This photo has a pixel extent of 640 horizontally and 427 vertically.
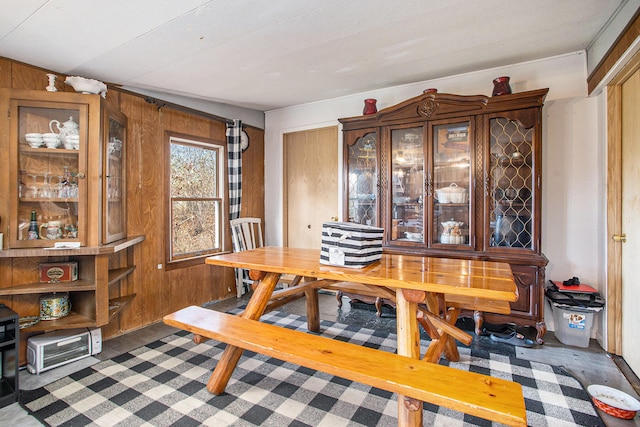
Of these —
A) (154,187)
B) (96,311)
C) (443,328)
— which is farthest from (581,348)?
(154,187)

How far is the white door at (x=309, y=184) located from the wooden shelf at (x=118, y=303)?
6.62 feet

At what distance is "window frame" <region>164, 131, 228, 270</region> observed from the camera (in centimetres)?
334

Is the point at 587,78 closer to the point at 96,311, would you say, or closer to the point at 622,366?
the point at 622,366

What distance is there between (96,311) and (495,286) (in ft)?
8.70

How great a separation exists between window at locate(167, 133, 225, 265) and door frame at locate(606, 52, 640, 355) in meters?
3.70

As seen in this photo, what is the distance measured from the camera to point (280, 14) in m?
2.01

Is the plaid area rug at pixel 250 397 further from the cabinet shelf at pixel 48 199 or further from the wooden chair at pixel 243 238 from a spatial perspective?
the wooden chair at pixel 243 238

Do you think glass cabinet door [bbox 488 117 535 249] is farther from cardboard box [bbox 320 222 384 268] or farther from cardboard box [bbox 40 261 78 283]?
cardboard box [bbox 40 261 78 283]

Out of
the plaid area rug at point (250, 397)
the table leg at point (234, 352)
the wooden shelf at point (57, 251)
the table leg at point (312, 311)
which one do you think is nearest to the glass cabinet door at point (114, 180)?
the wooden shelf at point (57, 251)

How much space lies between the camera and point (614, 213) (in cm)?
247

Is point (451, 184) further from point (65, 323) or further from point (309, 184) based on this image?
point (65, 323)

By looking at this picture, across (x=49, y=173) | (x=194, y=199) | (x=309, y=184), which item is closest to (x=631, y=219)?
(x=309, y=184)

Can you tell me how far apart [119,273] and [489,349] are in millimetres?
3110

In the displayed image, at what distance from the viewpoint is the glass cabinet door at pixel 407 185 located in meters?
3.17
